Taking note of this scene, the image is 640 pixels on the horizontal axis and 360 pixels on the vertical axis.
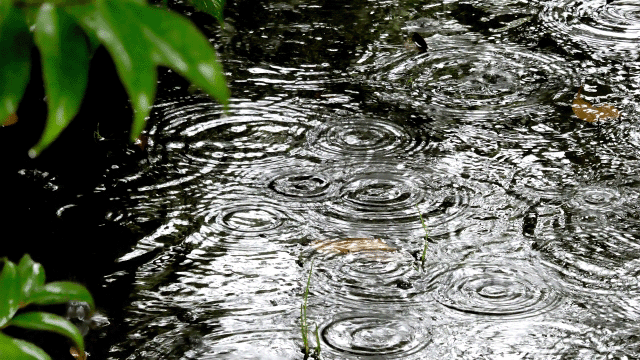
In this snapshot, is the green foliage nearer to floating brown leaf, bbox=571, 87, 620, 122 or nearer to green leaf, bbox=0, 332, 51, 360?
green leaf, bbox=0, 332, 51, 360

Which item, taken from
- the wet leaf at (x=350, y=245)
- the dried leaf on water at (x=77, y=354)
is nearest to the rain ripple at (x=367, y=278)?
the wet leaf at (x=350, y=245)

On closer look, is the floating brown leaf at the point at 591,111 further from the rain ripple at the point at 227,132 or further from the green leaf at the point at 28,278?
the green leaf at the point at 28,278

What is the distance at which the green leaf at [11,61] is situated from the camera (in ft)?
2.92

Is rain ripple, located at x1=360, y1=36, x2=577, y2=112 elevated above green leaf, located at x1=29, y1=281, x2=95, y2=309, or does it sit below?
below

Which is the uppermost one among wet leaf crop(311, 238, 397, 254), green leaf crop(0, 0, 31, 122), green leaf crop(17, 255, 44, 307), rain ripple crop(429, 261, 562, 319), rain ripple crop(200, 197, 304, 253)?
green leaf crop(0, 0, 31, 122)

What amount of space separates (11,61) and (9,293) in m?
0.32

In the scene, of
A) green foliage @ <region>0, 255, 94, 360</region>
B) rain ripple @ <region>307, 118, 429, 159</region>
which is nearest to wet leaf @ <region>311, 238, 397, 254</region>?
rain ripple @ <region>307, 118, 429, 159</region>

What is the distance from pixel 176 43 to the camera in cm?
85

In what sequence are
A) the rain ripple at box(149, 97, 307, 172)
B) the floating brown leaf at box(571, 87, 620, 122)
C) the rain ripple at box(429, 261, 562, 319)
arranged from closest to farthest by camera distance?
the rain ripple at box(429, 261, 562, 319) → the rain ripple at box(149, 97, 307, 172) → the floating brown leaf at box(571, 87, 620, 122)

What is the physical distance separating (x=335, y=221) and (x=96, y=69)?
57.4 inches

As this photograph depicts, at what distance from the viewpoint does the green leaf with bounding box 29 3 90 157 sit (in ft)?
2.74

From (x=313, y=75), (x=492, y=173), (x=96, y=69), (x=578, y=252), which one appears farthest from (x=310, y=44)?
(x=578, y=252)

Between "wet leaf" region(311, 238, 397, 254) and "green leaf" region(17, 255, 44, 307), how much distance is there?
154 centimetres

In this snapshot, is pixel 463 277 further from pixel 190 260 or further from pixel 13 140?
pixel 13 140
